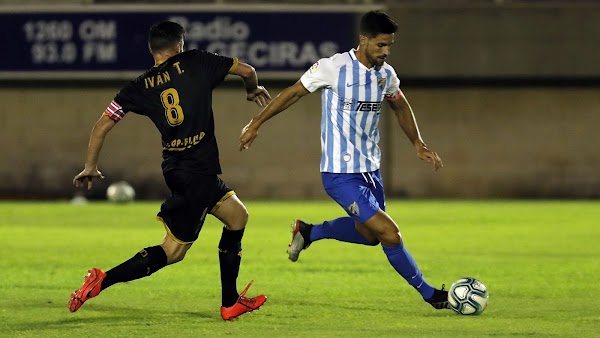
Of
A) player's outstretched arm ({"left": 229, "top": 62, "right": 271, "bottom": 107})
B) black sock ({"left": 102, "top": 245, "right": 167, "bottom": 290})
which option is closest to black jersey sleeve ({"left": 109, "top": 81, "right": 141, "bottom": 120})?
player's outstretched arm ({"left": 229, "top": 62, "right": 271, "bottom": 107})

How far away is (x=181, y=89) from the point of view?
9047mm

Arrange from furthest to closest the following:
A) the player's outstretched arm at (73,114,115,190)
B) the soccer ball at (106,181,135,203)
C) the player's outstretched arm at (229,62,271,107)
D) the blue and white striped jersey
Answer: the soccer ball at (106,181,135,203) → the blue and white striped jersey → the player's outstretched arm at (229,62,271,107) → the player's outstretched arm at (73,114,115,190)

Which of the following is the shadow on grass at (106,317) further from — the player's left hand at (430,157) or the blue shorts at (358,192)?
the player's left hand at (430,157)

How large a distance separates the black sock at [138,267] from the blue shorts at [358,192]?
136 cm

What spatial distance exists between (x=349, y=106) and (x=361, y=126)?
0.59 ft

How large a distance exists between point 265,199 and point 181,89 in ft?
69.3

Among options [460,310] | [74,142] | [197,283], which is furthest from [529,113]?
[460,310]

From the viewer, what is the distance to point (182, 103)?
9.05 m

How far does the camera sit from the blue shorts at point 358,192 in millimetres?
9531

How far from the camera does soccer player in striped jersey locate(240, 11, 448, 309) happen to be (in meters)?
9.48

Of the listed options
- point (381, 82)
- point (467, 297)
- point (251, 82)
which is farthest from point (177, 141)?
point (467, 297)

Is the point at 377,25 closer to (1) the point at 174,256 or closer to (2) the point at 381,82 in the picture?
(2) the point at 381,82

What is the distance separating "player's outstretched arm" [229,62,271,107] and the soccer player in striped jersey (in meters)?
0.09

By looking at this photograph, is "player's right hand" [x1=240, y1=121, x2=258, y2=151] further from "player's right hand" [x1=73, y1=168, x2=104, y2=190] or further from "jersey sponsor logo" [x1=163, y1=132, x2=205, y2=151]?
"player's right hand" [x1=73, y1=168, x2=104, y2=190]
